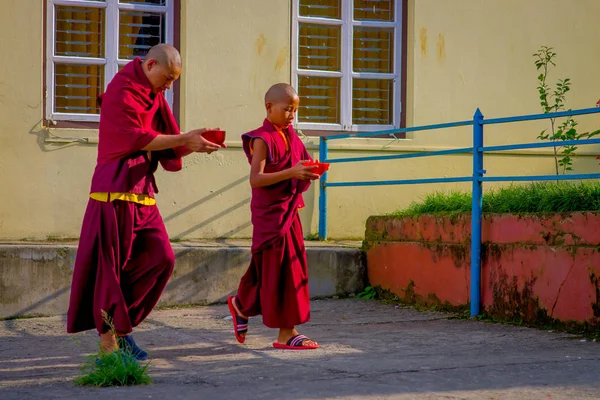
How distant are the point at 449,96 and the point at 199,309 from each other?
143 inches

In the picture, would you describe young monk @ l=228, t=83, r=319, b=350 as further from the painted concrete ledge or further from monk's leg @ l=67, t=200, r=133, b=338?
the painted concrete ledge

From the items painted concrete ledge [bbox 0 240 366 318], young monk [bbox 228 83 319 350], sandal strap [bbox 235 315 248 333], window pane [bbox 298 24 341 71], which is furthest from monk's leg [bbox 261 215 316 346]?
window pane [bbox 298 24 341 71]

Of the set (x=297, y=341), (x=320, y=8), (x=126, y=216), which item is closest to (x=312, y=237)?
(x=320, y=8)

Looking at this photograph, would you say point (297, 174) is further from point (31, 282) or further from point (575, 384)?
point (31, 282)

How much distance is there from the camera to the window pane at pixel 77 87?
8.84 meters

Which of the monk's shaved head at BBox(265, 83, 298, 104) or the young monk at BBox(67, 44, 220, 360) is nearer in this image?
the young monk at BBox(67, 44, 220, 360)

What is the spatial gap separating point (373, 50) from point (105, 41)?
267cm

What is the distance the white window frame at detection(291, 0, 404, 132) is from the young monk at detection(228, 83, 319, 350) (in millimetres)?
3583

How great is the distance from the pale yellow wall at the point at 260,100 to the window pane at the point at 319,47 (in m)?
0.27

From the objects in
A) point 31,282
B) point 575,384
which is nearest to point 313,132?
point 31,282

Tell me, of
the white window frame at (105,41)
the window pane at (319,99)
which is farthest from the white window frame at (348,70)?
the white window frame at (105,41)

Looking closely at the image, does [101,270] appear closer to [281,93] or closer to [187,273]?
[281,93]

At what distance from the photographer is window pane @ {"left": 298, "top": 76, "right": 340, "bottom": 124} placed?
31.7ft

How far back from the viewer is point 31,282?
291 inches
